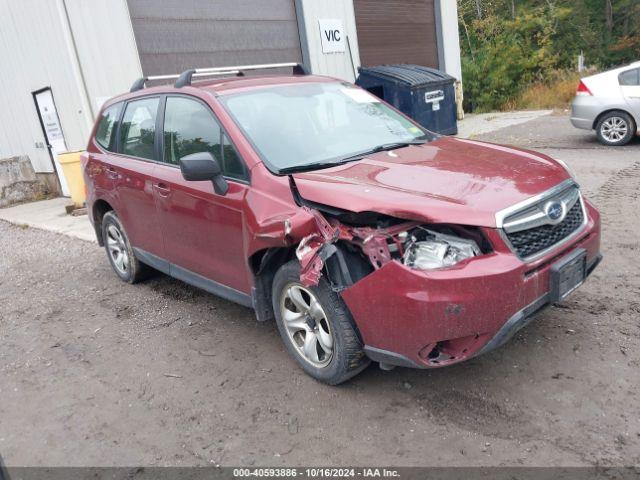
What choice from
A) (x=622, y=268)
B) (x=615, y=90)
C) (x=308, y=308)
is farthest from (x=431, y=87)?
(x=308, y=308)

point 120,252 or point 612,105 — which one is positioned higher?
point 120,252

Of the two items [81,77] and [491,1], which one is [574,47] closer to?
[491,1]

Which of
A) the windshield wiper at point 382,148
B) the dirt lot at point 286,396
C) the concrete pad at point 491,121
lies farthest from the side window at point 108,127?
the concrete pad at point 491,121

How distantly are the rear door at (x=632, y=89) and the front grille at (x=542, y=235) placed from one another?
24.8ft

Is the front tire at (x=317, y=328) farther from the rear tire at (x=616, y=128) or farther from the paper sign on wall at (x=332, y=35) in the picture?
the paper sign on wall at (x=332, y=35)

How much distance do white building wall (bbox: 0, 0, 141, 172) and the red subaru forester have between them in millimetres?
5108

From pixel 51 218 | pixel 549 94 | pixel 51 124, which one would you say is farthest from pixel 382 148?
pixel 549 94

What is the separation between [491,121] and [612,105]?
267 inches

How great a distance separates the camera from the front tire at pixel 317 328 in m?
3.00

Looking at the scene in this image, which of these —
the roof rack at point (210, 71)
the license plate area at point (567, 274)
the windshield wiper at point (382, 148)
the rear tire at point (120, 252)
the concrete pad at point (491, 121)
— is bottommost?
the concrete pad at point (491, 121)

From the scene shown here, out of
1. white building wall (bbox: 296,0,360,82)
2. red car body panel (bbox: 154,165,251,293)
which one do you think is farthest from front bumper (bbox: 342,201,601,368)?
white building wall (bbox: 296,0,360,82)

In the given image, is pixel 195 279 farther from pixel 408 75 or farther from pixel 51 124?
pixel 408 75

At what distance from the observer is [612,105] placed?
964 centimetres

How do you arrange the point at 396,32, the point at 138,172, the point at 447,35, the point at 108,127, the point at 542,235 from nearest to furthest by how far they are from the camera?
the point at 542,235 → the point at 138,172 → the point at 108,127 → the point at 396,32 → the point at 447,35
